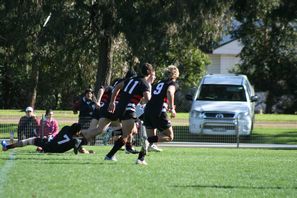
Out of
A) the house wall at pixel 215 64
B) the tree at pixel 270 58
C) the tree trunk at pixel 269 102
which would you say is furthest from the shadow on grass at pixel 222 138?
the house wall at pixel 215 64

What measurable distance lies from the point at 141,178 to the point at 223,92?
1657 cm

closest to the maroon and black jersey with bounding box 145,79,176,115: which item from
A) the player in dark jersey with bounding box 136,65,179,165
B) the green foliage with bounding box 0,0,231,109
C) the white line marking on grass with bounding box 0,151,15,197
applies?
the player in dark jersey with bounding box 136,65,179,165

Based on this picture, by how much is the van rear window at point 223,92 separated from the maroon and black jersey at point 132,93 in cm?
1298

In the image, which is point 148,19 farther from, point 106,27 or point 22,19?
point 22,19

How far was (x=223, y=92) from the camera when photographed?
28.1 m

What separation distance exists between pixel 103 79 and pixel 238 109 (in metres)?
9.76

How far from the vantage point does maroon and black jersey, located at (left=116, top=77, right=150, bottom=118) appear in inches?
585

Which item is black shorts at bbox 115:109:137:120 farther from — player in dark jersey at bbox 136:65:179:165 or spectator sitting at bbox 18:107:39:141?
spectator sitting at bbox 18:107:39:141

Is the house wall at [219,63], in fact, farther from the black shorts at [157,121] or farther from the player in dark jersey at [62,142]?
the black shorts at [157,121]

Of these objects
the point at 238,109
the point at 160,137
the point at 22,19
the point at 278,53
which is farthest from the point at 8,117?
the point at 278,53

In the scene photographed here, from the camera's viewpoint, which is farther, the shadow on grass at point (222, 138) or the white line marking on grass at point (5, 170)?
the shadow on grass at point (222, 138)

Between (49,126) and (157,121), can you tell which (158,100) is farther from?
(49,126)

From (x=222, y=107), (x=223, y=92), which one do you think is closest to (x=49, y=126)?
(x=222, y=107)

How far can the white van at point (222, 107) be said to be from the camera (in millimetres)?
26031
